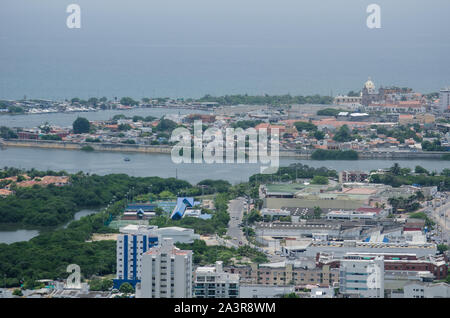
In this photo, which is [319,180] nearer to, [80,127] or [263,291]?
[263,291]

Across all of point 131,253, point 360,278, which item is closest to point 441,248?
point 360,278

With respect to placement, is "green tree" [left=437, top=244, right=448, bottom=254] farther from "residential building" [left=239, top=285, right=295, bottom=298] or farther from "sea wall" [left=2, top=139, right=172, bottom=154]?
"sea wall" [left=2, top=139, right=172, bottom=154]

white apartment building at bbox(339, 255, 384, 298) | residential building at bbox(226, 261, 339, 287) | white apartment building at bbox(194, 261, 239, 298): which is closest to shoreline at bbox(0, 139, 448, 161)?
residential building at bbox(226, 261, 339, 287)

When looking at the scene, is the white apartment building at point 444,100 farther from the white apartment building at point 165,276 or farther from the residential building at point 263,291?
the white apartment building at point 165,276

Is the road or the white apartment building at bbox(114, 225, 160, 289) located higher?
the white apartment building at bbox(114, 225, 160, 289)

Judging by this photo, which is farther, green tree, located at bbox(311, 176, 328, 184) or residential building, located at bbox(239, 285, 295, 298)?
green tree, located at bbox(311, 176, 328, 184)

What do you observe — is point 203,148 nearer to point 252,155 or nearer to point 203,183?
point 252,155
